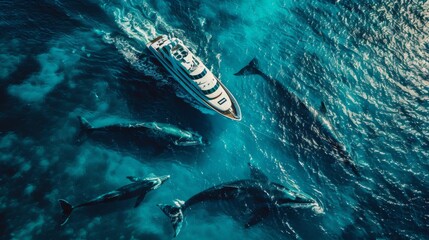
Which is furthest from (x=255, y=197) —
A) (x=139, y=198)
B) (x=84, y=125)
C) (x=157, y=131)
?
(x=84, y=125)

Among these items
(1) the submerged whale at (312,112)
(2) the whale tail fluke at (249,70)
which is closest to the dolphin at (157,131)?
(2) the whale tail fluke at (249,70)

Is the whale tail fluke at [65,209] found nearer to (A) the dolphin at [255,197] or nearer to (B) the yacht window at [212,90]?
(A) the dolphin at [255,197]

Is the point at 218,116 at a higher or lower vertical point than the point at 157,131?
higher

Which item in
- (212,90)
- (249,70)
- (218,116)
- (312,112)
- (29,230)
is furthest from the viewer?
(249,70)

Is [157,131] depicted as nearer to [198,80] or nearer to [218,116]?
[198,80]

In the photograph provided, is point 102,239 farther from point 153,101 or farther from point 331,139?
point 331,139

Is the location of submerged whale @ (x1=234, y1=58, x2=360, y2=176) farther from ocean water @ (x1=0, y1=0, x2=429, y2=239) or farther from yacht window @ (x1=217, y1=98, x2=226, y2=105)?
yacht window @ (x1=217, y1=98, x2=226, y2=105)

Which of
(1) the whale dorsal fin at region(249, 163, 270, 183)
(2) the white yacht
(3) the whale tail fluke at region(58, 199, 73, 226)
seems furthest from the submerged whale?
(3) the whale tail fluke at region(58, 199, 73, 226)
